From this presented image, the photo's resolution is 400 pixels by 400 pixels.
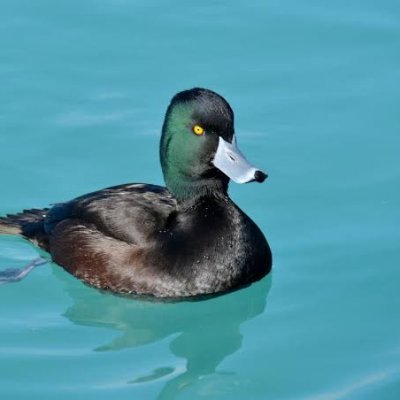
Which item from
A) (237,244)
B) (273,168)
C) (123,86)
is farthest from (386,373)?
(123,86)

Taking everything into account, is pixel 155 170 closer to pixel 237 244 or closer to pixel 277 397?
pixel 237 244

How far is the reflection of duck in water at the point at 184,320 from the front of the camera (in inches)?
327

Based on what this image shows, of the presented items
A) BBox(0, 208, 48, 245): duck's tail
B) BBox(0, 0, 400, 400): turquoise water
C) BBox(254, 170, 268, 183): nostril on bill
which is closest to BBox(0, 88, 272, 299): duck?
BBox(254, 170, 268, 183): nostril on bill

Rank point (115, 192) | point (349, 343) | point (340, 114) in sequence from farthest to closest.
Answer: point (340, 114), point (115, 192), point (349, 343)

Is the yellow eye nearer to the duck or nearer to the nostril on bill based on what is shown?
the duck

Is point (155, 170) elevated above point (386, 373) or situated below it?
above

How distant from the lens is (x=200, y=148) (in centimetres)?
873

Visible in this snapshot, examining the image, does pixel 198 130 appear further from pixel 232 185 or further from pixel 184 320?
pixel 232 185

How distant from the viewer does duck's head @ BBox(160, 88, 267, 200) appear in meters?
8.59

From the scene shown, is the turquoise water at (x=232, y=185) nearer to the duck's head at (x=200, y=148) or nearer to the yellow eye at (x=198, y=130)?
the duck's head at (x=200, y=148)

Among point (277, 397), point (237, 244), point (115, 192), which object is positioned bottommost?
point (277, 397)

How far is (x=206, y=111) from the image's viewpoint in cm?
860

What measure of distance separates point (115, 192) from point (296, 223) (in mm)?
1392

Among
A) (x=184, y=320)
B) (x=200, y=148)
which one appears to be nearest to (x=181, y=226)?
(x=200, y=148)
